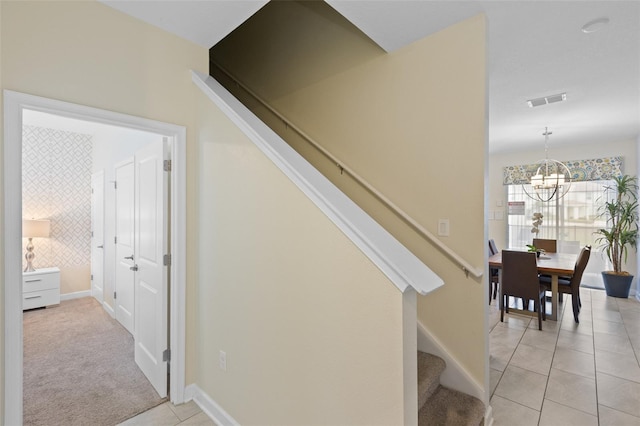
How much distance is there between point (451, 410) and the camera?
72.1 inches

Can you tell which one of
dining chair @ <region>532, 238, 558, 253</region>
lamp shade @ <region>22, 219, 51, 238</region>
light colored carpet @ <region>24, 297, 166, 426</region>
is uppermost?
lamp shade @ <region>22, 219, 51, 238</region>

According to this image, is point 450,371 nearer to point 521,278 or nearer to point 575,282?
point 521,278

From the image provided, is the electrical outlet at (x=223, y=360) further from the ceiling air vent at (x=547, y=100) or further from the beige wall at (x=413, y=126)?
the ceiling air vent at (x=547, y=100)

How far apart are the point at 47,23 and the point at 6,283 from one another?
1364mm

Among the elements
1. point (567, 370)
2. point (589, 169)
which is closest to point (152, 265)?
point (567, 370)

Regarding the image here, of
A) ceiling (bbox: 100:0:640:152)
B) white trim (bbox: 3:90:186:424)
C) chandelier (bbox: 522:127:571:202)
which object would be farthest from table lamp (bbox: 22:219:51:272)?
chandelier (bbox: 522:127:571:202)

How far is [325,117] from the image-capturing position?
2.79 m

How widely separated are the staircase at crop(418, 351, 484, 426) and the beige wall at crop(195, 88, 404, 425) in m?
0.78

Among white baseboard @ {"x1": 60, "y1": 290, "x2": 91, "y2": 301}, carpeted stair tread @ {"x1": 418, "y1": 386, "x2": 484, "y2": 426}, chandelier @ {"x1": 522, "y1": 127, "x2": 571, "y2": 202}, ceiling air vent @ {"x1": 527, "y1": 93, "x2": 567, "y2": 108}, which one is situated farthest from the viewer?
white baseboard @ {"x1": 60, "y1": 290, "x2": 91, "y2": 301}

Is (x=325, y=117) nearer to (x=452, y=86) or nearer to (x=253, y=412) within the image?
(x=452, y=86)

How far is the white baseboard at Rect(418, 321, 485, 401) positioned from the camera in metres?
1.94

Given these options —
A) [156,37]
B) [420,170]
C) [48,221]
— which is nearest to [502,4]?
[420,170]

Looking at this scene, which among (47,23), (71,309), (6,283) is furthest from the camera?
(71,309)

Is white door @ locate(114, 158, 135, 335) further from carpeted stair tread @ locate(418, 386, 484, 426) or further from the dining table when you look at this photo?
the dining table
